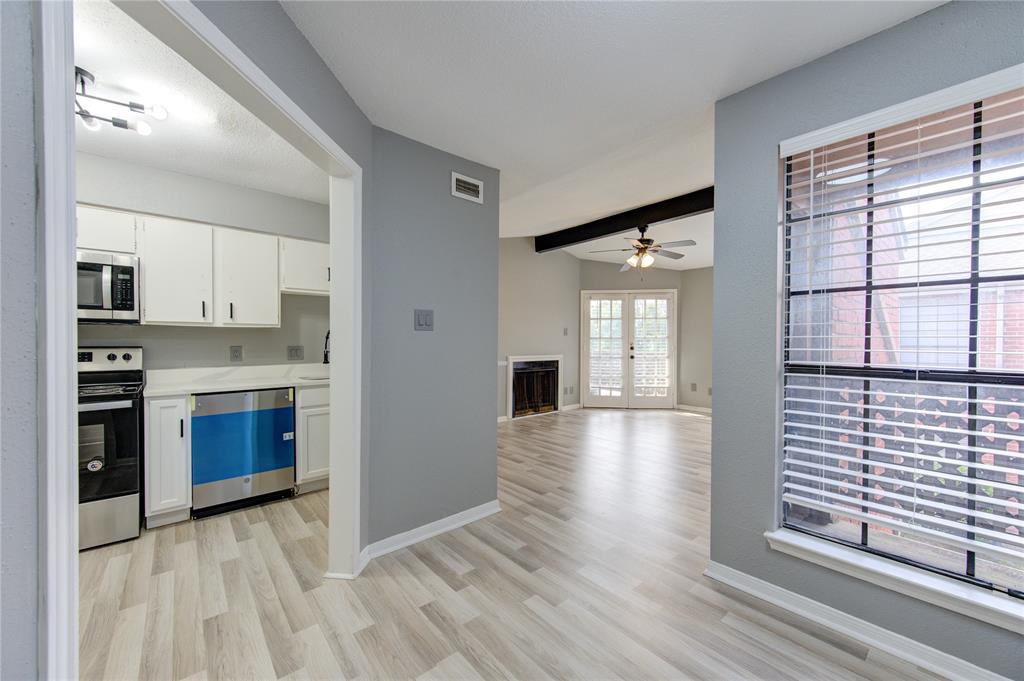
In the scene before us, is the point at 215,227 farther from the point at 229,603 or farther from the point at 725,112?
the point at 725,112

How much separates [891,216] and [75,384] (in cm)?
262

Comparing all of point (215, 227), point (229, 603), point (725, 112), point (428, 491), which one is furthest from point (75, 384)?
point (215, 227)

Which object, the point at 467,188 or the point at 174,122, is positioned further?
the point at 467,188

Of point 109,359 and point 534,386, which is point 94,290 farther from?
point 534,386

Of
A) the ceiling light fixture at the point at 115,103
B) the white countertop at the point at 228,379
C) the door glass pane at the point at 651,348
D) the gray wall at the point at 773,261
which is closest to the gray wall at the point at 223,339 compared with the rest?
the white countertop at the point at 228,379

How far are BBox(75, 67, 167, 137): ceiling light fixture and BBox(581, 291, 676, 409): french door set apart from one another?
625 cm

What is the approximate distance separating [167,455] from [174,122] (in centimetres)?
208

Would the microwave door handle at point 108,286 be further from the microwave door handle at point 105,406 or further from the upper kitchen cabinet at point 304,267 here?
the upper kitchen cabinet at point 304,267

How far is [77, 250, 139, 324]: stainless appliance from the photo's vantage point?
2.46m

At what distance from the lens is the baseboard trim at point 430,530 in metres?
2.29

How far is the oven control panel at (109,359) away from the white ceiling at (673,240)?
4711 millimetres

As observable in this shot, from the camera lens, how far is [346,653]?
5.18 feet

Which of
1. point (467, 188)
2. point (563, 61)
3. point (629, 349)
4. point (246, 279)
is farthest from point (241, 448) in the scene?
point (629, 349)

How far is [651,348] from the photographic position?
285 inches
